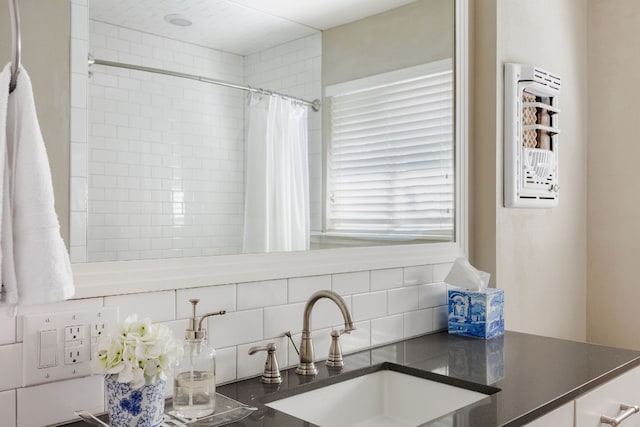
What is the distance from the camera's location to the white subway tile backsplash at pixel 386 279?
1.80 m

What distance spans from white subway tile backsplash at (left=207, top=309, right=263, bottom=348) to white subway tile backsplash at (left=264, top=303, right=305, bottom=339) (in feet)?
0.08

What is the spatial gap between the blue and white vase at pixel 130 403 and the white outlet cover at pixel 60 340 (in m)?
0.16

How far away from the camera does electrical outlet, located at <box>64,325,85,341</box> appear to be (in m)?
1.13

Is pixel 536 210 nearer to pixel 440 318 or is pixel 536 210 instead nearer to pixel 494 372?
pixel 440 318

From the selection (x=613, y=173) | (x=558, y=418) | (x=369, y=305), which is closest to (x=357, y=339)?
(x=369, y=305)

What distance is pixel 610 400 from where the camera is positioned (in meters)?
1.56

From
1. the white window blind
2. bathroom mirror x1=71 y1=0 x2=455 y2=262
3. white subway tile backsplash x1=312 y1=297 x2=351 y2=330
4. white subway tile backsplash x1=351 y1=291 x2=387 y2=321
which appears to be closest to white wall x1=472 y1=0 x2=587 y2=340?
the white window blind

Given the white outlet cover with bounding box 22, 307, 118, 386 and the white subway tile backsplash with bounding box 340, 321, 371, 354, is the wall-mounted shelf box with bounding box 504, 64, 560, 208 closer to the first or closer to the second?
the white subway tile backsplash with bounding box 340, 321, 371, 354

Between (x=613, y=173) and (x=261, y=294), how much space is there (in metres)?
1.80

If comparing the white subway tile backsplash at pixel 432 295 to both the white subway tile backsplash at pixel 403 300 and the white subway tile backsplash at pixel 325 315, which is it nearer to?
the white subway tile backsplash at pixel 403 300

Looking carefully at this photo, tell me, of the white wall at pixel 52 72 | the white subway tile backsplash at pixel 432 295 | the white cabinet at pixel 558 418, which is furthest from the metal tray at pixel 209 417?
the white subway tile backsplash at pixel 432 295

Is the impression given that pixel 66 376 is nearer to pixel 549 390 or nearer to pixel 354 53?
pixel 549 390

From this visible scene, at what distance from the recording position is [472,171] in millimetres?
2156

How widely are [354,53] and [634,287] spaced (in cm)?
159
